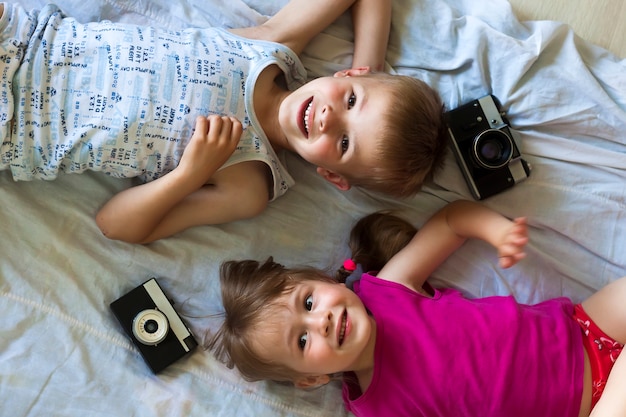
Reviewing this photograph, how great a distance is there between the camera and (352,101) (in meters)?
0.99

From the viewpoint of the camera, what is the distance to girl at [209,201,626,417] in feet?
3.14

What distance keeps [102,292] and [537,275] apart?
80 centimetres

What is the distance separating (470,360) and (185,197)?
58 centimetres

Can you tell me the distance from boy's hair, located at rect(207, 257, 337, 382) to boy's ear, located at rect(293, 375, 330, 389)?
0.04 ft

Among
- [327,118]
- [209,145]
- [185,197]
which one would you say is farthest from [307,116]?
[185,197]

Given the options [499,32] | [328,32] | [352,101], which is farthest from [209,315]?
[499,32]

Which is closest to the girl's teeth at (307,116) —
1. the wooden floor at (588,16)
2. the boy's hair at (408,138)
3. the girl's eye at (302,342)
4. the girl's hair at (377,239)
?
the boy's hair at (408,138)

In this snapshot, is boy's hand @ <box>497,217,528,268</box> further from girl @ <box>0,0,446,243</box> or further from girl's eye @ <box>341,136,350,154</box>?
girl's eye @ <box>341,136,350,154</box>

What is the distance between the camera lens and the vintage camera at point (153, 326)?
1039 millimetres

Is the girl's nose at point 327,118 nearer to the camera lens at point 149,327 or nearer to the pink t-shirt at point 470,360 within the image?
the pink t-shirt at point 470,360

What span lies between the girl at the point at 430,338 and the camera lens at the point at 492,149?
8 centimetres

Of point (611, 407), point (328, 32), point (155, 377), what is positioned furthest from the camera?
point (328, 32)

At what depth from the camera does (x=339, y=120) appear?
0.98 m

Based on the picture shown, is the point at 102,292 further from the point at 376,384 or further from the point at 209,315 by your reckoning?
the point at 376,384
